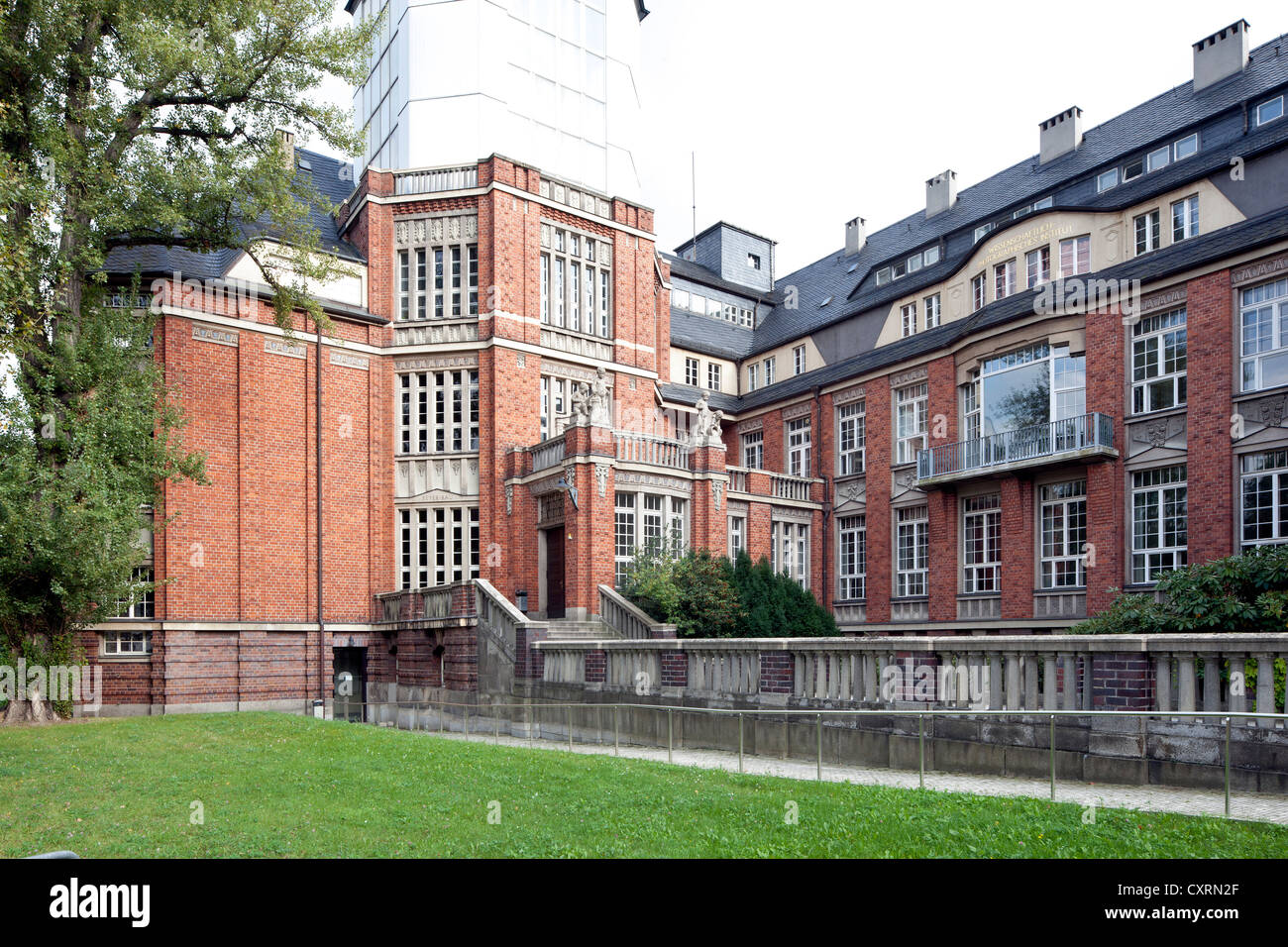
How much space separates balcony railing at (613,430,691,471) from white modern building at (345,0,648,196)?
10186mm

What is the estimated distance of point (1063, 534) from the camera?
2434cm

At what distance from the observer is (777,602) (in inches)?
917

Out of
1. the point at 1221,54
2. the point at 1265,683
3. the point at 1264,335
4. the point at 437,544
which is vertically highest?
the point at 1221,54

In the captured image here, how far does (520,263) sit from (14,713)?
1716cm

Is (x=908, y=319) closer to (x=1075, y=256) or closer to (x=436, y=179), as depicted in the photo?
(x=1075, y=256)

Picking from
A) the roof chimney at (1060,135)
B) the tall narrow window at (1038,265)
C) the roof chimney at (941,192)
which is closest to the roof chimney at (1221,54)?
the roof chimney at (1060,135)

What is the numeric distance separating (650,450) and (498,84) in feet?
42.8

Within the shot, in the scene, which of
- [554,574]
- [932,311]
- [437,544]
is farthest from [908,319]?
[437,544]

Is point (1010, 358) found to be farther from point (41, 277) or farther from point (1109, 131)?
point (41, 277)

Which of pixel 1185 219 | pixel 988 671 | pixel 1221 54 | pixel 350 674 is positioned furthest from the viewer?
pixel 350 674

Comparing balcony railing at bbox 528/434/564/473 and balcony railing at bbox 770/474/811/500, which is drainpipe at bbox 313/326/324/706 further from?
balcony railing at bbox 770/474/811/500

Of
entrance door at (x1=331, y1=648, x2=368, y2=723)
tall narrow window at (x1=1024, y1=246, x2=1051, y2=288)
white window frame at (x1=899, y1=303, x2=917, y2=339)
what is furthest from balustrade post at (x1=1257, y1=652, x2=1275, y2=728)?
entrance door at (x1=331, y1=648, x2=368, y2=723)

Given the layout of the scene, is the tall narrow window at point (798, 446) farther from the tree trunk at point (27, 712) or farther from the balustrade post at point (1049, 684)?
the tree trunk at point (27, 712)
